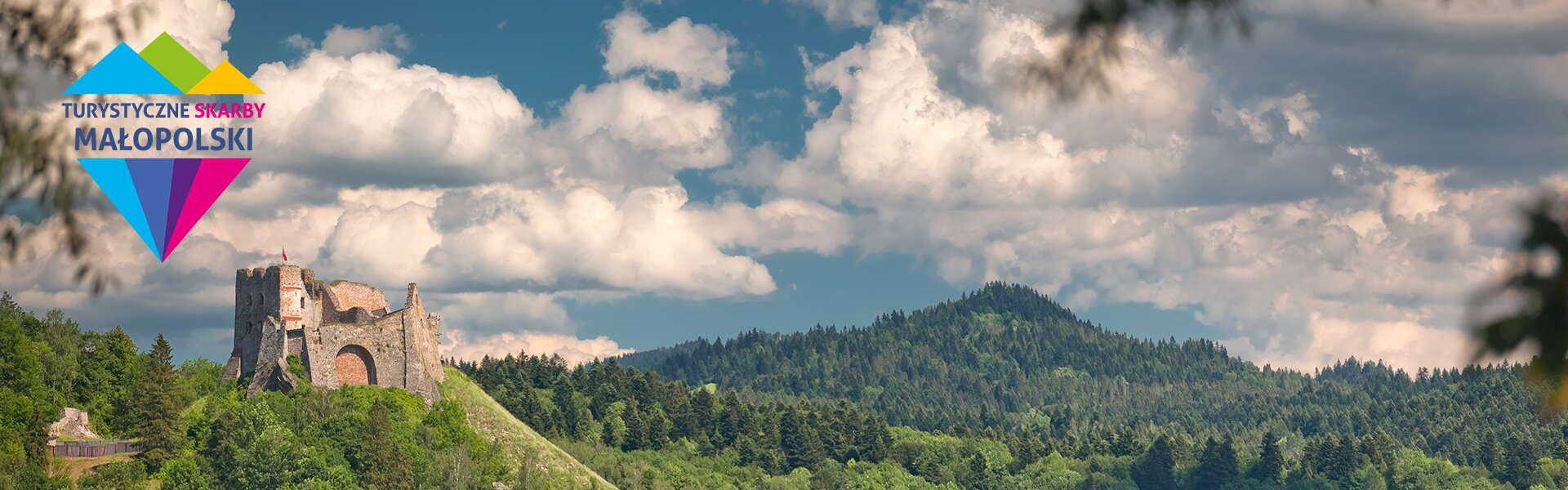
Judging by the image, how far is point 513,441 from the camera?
135 metres

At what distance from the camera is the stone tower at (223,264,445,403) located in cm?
11638

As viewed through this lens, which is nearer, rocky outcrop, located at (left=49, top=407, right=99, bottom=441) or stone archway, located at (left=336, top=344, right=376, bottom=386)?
rocky outcrop, located at (left=49, top=407, right=99, bottom=441)

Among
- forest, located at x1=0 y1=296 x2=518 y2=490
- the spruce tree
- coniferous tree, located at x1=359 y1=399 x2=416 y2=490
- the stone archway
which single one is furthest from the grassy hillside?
the spruce tree

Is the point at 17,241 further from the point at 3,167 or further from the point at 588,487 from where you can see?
the point at 588,487

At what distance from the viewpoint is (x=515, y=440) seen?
135 meters

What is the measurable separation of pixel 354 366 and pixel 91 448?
1789cm

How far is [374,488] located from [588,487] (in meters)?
22.6

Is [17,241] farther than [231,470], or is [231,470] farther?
[231,470]

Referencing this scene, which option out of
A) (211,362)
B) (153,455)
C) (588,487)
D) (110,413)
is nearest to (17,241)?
(153,455)

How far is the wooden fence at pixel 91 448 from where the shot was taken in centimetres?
11300

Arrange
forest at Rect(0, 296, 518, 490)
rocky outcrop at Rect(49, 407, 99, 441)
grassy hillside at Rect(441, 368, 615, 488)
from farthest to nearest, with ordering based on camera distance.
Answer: grassy hillside at Rect(441, 368, 615, 488)
rocky outcrop at Rect(49, 407, 99, 441)
forest at Rect(0, 296, 518, 490)

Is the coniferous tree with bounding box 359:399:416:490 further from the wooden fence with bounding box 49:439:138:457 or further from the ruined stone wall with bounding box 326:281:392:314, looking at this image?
the wooden fence with bounding box 49:439:138:457

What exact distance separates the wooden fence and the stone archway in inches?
564

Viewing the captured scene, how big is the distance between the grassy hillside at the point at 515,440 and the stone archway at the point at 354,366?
9084mm
